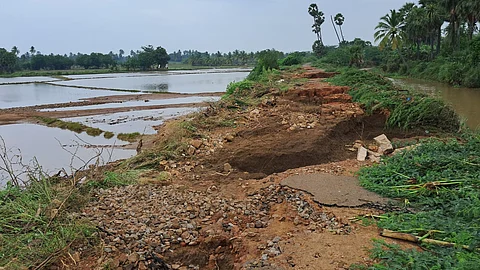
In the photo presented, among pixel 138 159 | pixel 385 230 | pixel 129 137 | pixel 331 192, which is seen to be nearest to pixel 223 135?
pixel 138 159

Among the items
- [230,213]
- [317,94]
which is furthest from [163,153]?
[317,94]

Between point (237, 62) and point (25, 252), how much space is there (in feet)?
293

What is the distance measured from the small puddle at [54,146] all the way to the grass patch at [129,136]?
0.27 metres

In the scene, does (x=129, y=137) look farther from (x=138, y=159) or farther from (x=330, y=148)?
(x=330, y=148)

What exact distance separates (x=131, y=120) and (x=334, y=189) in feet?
48.4

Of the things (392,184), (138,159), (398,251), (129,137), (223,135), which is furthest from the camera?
(129,137)

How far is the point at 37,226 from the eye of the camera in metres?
3.65

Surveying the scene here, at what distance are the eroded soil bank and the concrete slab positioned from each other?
99 mm

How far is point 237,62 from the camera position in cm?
9050

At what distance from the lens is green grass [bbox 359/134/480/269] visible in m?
2.72

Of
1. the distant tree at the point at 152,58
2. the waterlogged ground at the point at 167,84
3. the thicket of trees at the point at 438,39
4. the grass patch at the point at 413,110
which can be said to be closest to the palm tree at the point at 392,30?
the thicket of trees at the point at 438,39

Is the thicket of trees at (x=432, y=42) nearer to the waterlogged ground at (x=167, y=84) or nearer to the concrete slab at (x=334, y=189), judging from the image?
the waterlogged ground at (x=167, y=84)

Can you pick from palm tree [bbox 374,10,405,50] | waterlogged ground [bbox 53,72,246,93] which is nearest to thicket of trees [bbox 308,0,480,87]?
palm tree [bbox 374,10,405,50]

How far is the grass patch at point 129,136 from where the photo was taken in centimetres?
1328
